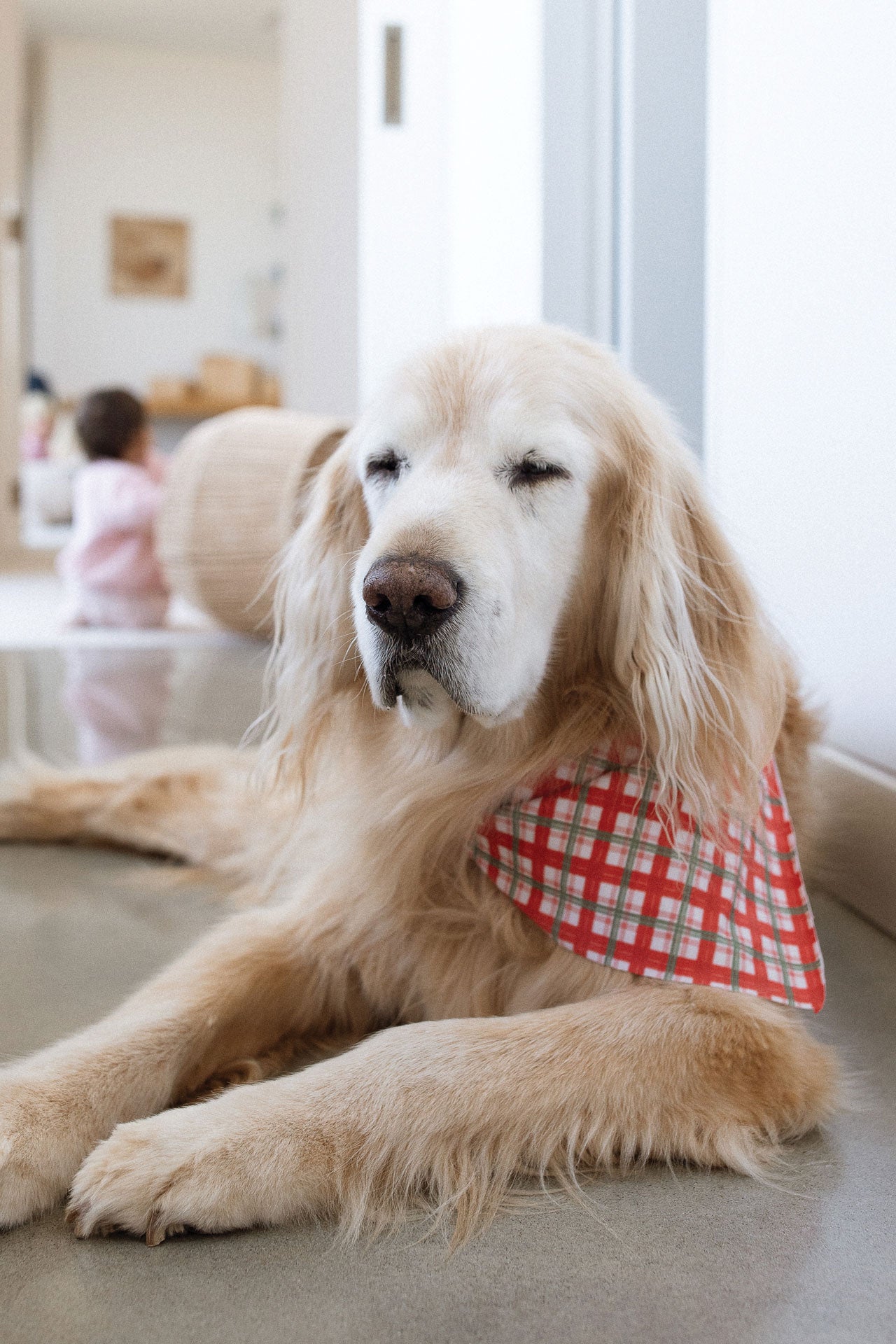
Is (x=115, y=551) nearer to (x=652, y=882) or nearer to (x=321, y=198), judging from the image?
(x=321, y=198)

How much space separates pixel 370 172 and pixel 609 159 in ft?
4.27

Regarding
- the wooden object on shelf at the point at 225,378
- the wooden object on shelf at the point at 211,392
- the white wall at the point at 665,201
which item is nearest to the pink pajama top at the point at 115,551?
the white wall at the point at 665,201

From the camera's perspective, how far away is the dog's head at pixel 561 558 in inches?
45.9

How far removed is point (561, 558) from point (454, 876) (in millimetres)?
369

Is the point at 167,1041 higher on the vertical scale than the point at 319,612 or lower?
lower

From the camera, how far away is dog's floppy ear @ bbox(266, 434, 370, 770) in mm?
1493

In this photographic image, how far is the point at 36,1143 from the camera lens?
3.29ft

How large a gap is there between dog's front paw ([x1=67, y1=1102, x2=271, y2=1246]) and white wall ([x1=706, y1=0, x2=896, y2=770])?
3.61ft

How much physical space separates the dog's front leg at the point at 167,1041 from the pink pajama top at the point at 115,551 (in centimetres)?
433

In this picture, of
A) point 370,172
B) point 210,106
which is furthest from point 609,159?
point 210,106

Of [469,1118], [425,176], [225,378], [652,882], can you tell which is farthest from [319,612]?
[225,378]

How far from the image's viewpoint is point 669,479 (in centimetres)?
134

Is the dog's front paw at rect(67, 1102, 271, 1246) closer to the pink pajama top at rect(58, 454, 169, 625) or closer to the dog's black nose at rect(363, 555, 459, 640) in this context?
the dog's black nose at rect(363, 555, 459, 640)

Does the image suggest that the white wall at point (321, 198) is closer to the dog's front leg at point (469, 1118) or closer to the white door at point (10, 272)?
the white door at point (10, 272)
